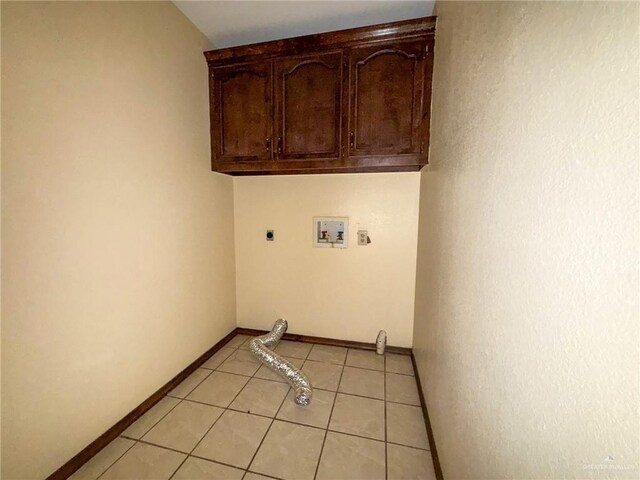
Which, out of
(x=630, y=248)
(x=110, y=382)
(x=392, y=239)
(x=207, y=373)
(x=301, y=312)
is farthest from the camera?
(x=301, y=312)

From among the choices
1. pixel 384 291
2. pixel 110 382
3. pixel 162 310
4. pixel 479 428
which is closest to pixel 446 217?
pixel 479 428

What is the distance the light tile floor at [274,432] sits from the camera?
1.20m

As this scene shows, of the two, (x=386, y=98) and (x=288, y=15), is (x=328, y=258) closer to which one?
(x=386, y=98)

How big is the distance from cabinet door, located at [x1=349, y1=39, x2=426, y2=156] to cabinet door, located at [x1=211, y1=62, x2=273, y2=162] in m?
0.67

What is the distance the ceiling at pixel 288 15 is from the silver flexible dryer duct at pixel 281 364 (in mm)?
2377

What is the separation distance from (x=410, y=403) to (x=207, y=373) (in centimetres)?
151

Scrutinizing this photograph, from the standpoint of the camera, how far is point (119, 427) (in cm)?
138

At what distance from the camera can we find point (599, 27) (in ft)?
1.33

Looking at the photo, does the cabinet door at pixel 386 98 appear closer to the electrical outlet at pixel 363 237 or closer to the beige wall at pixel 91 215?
the electrical outlet at pixel 363 237

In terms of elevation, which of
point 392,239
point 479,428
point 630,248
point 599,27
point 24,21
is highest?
point 24,21

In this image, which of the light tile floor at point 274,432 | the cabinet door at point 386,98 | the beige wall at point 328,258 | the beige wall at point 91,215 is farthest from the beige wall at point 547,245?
the beige wall at point 91,215

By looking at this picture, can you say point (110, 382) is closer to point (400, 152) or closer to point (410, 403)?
point (410, 403)

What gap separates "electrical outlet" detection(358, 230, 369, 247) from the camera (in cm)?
221

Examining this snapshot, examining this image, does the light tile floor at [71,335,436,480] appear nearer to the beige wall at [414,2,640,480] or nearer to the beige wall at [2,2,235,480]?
the beige wall at [2,2,235,480]
